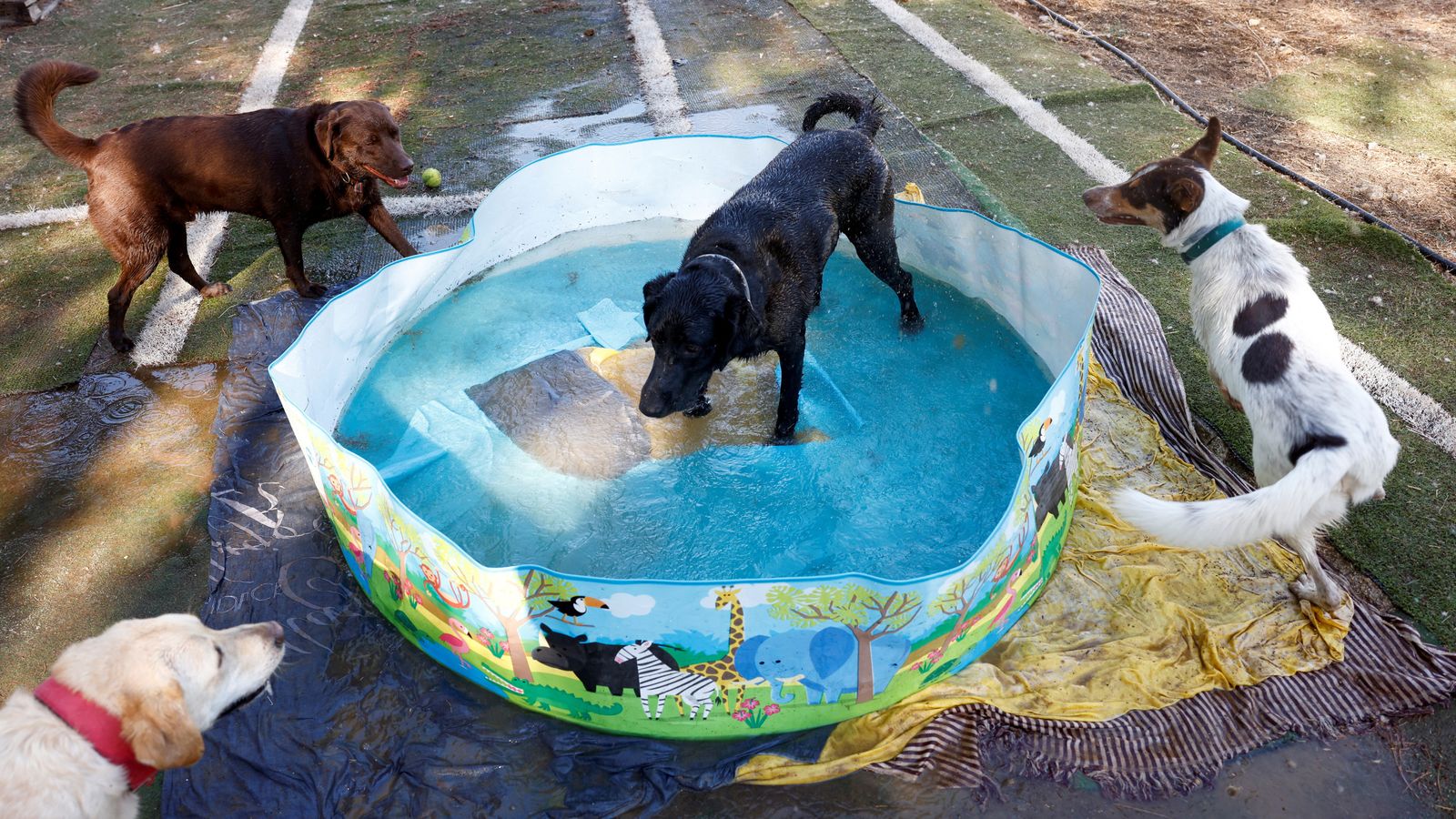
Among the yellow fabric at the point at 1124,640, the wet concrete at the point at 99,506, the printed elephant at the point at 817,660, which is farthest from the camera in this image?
the wet concrete at the point at 99,506

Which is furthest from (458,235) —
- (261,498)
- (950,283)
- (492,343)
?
(950,283)

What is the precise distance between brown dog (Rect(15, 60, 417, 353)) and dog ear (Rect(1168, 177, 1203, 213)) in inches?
158

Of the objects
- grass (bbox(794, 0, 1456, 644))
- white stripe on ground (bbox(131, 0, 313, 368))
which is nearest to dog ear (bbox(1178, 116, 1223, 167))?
grass (bbox(794, 0, 1456, 644))

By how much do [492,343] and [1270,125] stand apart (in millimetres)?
6299

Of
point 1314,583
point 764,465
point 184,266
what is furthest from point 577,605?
point 184,266

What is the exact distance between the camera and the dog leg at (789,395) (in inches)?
173

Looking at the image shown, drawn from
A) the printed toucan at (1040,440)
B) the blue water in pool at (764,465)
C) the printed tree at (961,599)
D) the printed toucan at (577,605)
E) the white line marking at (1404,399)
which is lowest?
the blue water in pool at (764,465)

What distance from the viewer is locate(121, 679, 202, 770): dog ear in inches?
95.6

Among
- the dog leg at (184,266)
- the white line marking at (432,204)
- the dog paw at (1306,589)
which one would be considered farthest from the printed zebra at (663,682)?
the white line marking at (432,204)

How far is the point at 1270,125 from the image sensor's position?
7.17 metres

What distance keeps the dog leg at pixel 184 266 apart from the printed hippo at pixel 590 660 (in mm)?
3692

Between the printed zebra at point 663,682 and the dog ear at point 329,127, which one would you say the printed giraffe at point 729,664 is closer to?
the printed zebra at point 663,682

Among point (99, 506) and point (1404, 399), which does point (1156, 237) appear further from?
point (99, 506)

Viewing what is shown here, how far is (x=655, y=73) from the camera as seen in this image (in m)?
8.62
